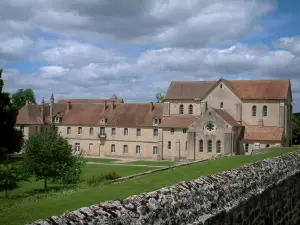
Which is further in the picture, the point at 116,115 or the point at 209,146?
the point at 116,115

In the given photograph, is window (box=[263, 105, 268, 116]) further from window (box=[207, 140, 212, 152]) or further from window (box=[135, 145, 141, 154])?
window (box=[135, 145, 141, 154])

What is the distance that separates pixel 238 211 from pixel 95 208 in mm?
3401

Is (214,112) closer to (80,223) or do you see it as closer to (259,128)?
(259,128)

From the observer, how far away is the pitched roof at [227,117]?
4678 centimetres

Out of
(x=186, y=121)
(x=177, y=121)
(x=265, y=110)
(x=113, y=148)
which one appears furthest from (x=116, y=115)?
(x=265, y=110)

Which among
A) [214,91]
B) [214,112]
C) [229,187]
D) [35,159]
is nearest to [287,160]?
[229,187]

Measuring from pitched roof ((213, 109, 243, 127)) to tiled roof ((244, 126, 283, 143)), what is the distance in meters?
1.90

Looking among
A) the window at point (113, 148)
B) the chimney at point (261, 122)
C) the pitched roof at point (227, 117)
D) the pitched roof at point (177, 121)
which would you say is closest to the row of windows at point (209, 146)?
the pitched roof at point (227, 117)

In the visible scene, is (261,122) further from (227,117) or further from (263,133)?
(227,117)

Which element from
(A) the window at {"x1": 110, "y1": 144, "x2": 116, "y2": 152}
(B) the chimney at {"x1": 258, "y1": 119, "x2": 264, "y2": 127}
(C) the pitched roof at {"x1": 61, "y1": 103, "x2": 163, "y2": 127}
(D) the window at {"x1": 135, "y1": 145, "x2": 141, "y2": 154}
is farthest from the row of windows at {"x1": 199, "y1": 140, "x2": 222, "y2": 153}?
(A) the window at {"x1": 110, "y1": 144, "x2": 116, "y2": 152}

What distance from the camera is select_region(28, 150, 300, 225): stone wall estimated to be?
4527 mm

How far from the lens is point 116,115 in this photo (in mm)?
59250

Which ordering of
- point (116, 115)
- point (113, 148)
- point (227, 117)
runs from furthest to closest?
point (116, 115) → point (113, 148) → point (227, 117)

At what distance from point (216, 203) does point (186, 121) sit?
4716 centimetres
